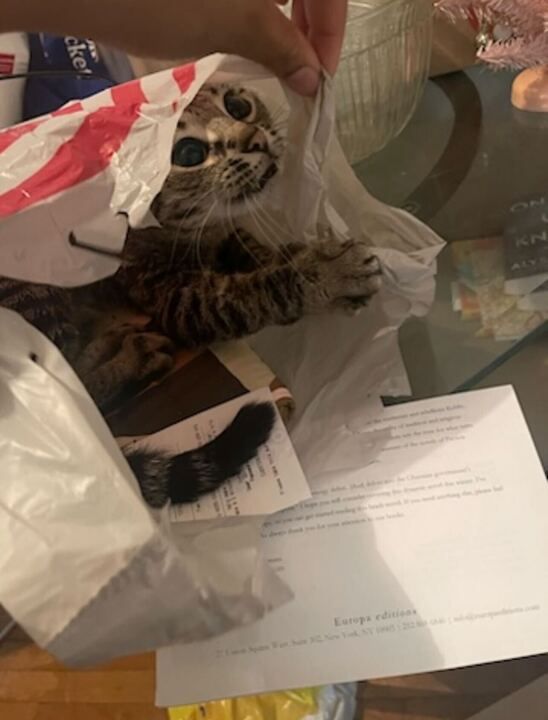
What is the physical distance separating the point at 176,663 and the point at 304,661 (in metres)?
0.07

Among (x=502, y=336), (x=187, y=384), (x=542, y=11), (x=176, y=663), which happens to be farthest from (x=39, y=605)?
(x=542, y=11)

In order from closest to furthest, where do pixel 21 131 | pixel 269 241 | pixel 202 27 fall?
pixel 202 27 → pixel 21 131 → pixel 269 241

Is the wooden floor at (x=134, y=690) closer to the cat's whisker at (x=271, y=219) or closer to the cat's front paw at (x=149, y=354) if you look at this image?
the cat's front paw at (x=149, y=354)

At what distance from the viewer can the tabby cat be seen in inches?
22.5

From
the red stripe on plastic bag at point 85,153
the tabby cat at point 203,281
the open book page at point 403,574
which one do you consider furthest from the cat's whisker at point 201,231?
the open book page at point 403,574

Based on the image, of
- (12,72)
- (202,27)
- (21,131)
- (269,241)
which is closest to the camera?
(202,27)

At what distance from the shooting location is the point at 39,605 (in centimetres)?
37

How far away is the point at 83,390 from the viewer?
43 centimetres

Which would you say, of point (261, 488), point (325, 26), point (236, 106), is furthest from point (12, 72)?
point (261, 488)

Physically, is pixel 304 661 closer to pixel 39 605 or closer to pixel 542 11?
pixel 39 605

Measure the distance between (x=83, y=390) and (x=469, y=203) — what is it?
411 mm

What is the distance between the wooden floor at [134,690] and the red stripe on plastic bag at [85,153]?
28cm

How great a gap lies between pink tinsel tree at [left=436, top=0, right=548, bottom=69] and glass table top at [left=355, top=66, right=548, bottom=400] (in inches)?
2.4

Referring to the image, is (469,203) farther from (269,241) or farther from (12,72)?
(12,72)
